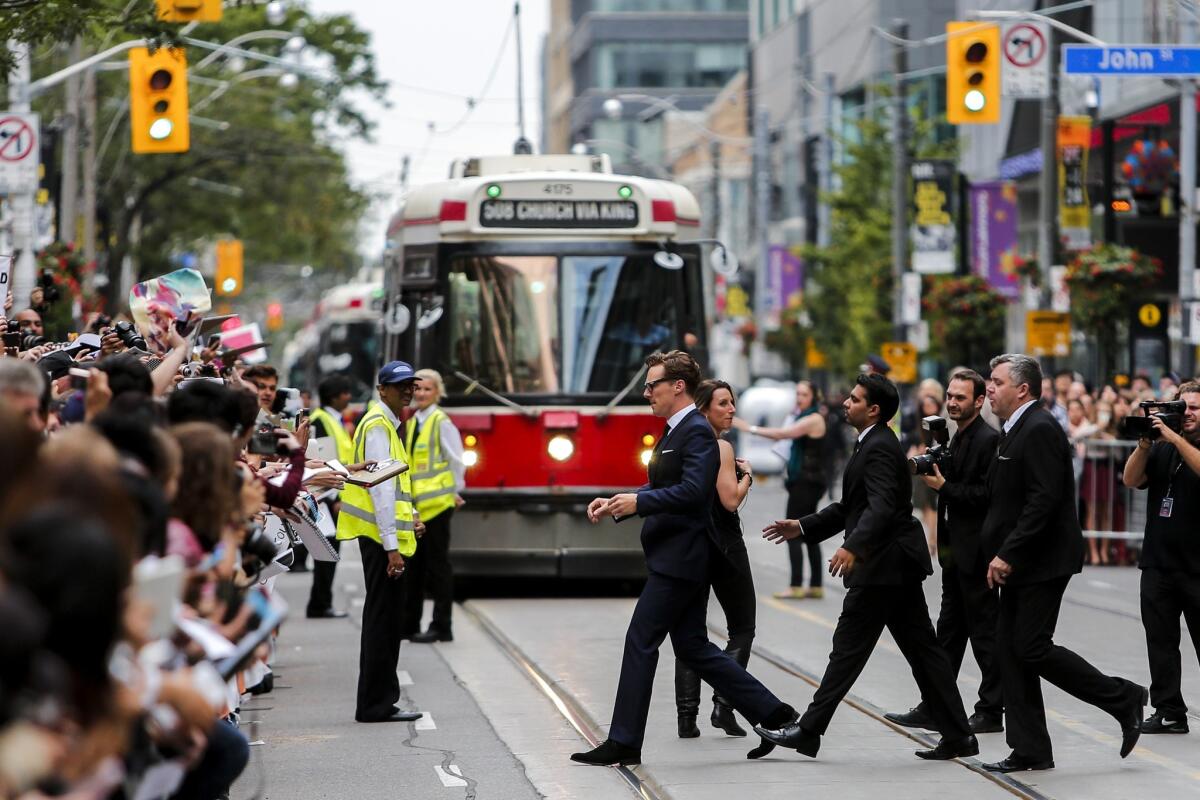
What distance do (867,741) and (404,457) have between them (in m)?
2.85

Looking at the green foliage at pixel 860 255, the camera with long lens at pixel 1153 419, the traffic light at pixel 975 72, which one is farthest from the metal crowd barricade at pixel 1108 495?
the green foliage at pixel 860 255

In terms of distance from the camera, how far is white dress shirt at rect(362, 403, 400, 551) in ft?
35.6

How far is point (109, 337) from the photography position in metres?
9.75

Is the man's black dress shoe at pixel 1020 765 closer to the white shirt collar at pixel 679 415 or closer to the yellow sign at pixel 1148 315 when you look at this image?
the white shirt collar at pixel 679 415

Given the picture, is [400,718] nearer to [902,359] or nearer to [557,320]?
[557,320]

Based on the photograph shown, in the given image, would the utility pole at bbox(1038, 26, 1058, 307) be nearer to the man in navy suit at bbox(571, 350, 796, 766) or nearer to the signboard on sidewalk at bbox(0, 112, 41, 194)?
the signboard on sidewalk at bbox(0, 112, 41, 194)

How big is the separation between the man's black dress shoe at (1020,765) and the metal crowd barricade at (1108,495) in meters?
12.4

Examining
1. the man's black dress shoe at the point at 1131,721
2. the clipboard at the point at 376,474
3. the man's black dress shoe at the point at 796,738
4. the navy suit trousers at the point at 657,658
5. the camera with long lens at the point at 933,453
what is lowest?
the man's black dress shoe at the point at 796,738

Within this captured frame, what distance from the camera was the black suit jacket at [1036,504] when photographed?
9.30 m

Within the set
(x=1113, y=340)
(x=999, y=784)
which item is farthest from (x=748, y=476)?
(x=1113, y=340)

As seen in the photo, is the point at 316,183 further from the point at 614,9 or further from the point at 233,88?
the point at 614,9

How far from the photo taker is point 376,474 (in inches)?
415

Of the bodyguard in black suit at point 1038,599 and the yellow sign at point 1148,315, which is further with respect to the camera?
the yellow sign at point 1148,315

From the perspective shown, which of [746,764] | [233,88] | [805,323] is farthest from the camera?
[805,323]
